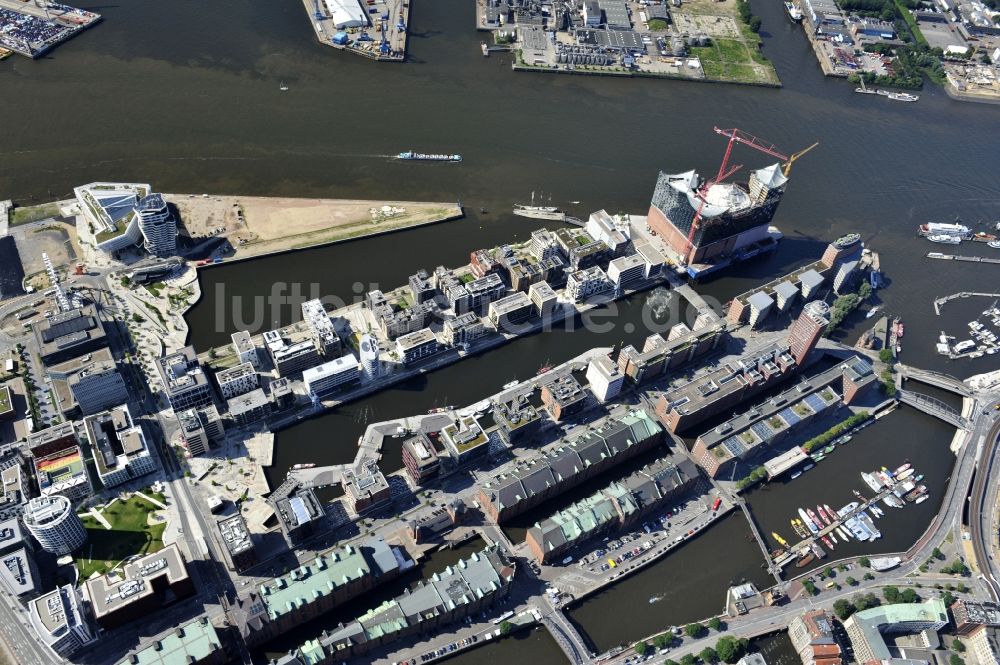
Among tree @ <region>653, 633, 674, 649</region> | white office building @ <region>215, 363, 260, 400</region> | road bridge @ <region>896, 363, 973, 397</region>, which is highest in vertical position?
road bridge @ <region>896, 363, 973, 397</region>

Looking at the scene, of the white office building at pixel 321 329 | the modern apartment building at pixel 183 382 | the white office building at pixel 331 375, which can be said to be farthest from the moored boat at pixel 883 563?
the modern apartment building at pixel 183 382

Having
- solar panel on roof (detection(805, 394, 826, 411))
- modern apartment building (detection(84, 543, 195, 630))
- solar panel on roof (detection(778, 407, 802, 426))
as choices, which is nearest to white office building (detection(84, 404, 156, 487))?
modern apartment building (detection(84, 543, 195, 630))

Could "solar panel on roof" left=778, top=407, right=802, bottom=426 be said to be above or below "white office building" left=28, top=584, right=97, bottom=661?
above

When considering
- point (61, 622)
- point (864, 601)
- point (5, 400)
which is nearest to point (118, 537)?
point (61, 622)

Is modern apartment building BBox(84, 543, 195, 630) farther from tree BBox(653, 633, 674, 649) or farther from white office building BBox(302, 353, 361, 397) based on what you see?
tree BBox(653, 633, 674, 649)

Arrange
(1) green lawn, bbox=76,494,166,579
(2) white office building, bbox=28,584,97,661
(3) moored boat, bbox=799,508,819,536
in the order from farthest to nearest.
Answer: (3) moored boat, bbox=799,508,819,536 < (1) green lawn, bbox=76,494,166,579 < (2) white office building, bbox=28,584,97,661

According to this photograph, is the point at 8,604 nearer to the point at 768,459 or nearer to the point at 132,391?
the point at 132,391
